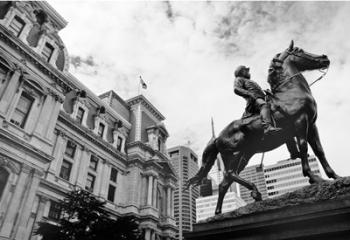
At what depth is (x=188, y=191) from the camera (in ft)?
462

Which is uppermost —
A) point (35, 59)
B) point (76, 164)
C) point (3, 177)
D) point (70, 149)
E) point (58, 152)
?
point (35, 59)

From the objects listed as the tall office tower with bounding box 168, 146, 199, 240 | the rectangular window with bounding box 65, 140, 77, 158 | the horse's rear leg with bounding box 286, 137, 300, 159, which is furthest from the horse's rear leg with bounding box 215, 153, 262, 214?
the tall office tower with bounding box 168, 146, 199, 240

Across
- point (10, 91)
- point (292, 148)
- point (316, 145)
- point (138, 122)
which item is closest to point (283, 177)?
point (138, 122)

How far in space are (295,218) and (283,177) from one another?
105148 mm

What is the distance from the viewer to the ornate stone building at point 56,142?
18.8m

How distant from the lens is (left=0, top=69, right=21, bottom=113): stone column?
1922 centimetres

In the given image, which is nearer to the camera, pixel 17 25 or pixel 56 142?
pixel 17 25

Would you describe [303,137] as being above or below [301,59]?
below

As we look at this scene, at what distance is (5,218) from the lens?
1698 cm

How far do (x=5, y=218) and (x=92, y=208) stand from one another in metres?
5.33

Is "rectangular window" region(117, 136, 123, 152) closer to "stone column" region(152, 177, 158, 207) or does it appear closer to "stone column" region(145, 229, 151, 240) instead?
"stone column" region(152, 177, 158, 207)

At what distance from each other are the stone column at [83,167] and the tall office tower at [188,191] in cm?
10921

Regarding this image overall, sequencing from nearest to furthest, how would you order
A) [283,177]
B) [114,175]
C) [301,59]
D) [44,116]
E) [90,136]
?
1. [301,59]
2. [44,116]
3. [90,136]
4. [114,175]
5. [283,177]

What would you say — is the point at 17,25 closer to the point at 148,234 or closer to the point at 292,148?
the point at 292,148
